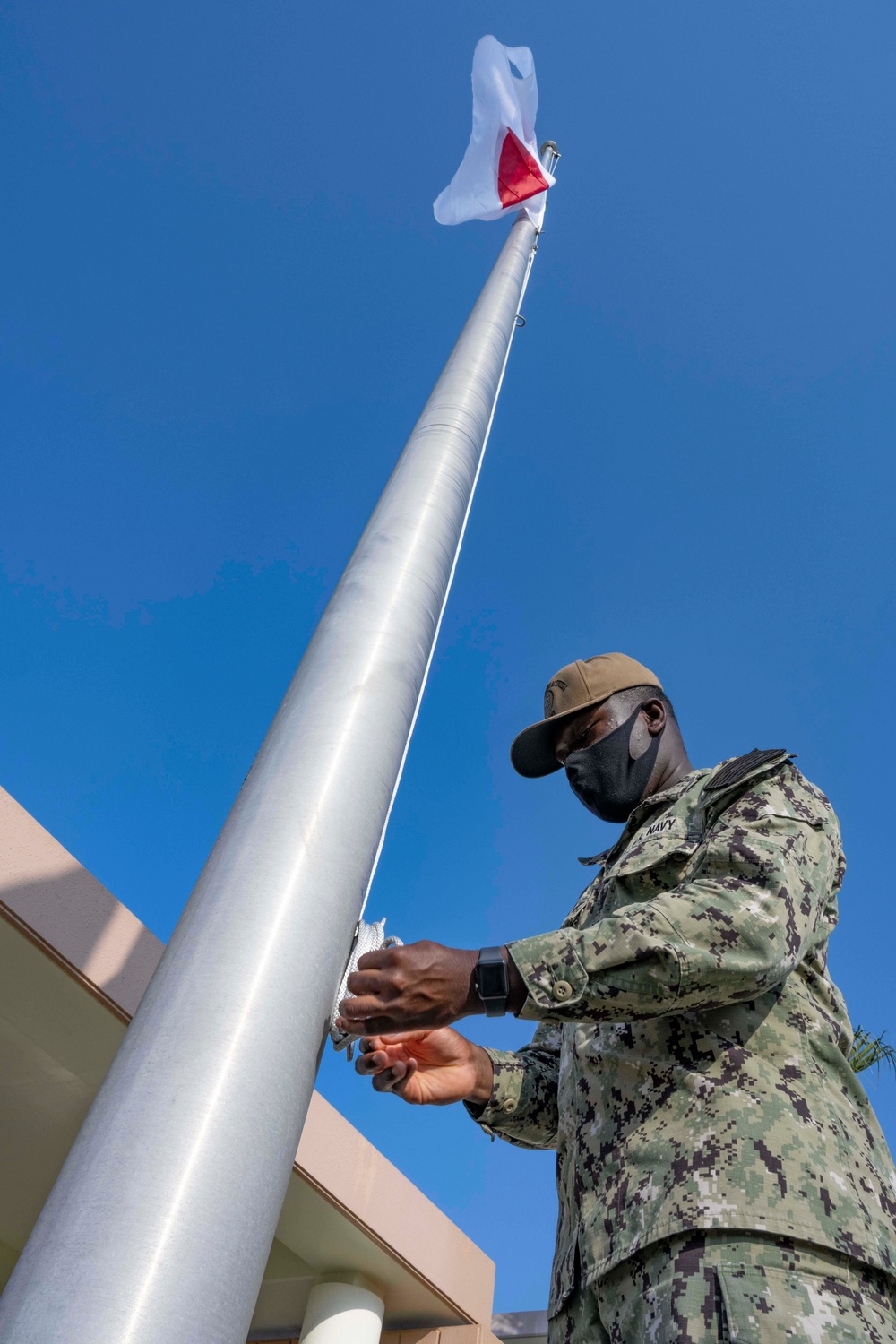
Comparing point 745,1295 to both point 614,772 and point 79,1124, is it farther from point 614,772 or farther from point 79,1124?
point 79,1124

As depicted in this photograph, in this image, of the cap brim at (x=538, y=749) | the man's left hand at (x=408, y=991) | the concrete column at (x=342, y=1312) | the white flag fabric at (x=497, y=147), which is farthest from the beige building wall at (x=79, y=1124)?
the white flag fabric at (x=497, y=147)

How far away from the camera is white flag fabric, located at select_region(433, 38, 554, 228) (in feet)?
25.6

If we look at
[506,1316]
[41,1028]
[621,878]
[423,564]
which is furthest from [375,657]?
[506,1316]

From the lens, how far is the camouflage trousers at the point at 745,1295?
5.30 feet

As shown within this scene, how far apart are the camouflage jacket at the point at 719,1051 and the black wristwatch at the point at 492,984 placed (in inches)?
1.6

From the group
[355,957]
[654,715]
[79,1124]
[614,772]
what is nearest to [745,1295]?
[355,957]

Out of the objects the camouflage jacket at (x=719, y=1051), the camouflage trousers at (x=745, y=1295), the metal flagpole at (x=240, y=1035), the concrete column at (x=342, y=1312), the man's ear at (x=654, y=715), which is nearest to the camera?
the metal flagpole at (x=240, y=1035)

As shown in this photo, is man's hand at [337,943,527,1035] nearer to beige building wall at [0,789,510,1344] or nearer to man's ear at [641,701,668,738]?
man's ear at [641,701,668,738]

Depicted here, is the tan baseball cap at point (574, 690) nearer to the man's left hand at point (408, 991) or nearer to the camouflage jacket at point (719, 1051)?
the camouflage jacket at point (719, 1051)

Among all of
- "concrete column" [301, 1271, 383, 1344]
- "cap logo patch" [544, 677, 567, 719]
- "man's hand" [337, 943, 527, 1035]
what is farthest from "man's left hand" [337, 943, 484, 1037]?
"concrete column" [301, 1271, 383, 1344]

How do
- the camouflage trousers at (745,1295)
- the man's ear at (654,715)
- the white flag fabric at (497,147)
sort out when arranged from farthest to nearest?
the white flag fabric at (497,147) < the man's ear at (654,715) < the camouflage trousers at (745,1295)

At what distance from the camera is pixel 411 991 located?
5.80 feet

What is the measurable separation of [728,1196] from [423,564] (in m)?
1.51

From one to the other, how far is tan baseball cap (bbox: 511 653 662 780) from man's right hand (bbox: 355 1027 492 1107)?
99 centimetres
